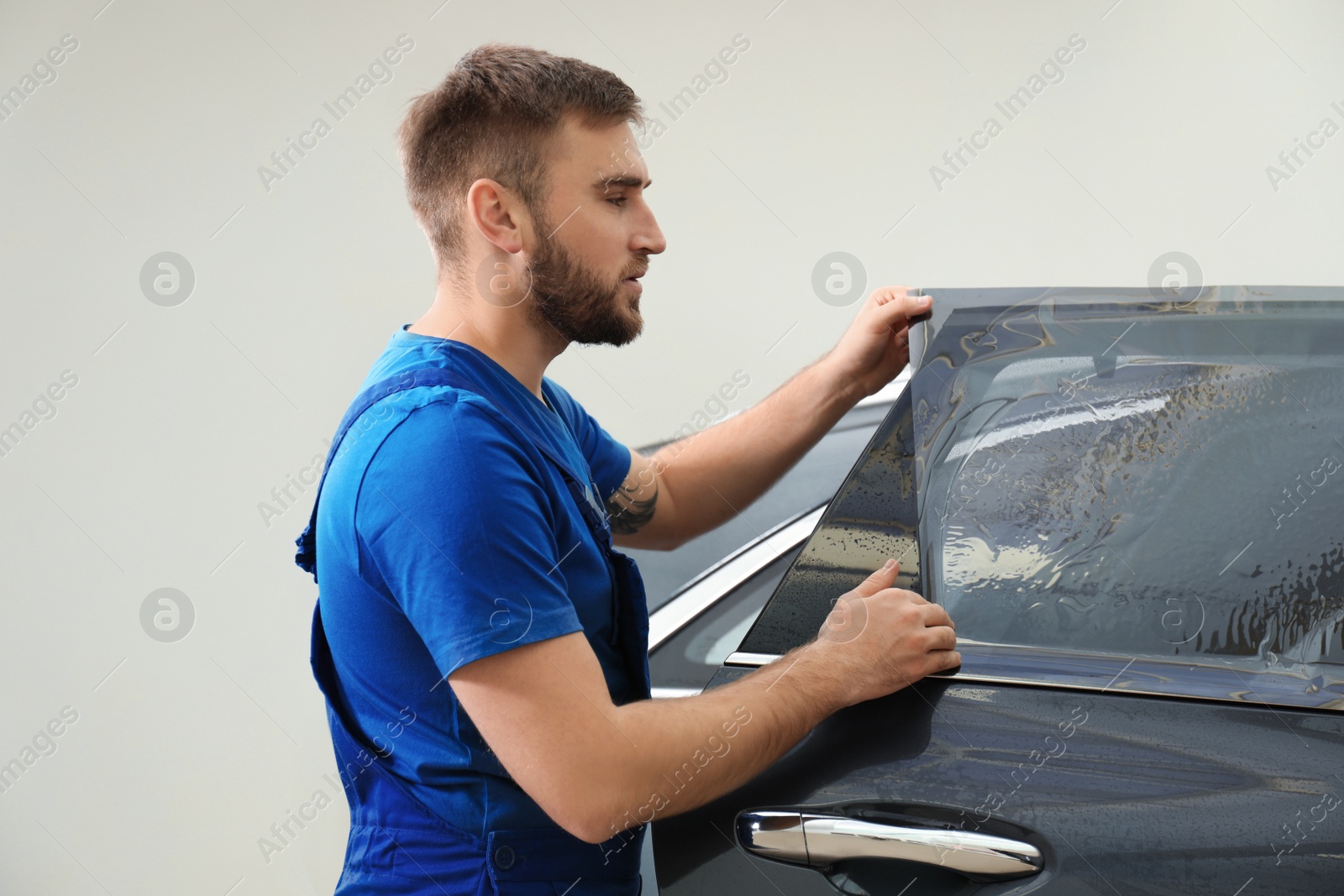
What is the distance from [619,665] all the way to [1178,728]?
0.64 meters

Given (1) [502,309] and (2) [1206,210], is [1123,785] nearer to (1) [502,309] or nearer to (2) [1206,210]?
(1) [502,309]

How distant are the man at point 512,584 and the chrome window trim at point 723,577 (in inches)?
14.5

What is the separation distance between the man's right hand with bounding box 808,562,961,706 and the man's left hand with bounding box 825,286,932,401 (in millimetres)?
506

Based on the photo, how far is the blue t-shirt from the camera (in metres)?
0.98

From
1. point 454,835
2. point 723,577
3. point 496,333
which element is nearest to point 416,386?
point 496,333

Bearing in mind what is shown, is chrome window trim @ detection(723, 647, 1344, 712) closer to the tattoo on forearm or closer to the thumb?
the thumb

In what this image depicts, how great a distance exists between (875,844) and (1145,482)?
53cm

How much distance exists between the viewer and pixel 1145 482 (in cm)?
115

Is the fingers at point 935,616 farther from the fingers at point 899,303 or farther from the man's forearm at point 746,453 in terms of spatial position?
the man's forearm at point 746,453

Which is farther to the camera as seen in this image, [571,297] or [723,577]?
[723,577]

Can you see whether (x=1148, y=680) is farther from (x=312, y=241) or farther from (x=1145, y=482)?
(x=312, y=241)

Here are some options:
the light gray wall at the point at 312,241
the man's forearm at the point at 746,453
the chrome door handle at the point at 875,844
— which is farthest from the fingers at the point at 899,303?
the light gray wall at the point at 312,241

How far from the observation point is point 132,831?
2.80 m

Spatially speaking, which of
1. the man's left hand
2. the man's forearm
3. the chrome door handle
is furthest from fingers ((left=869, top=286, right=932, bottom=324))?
the chrome door handle
